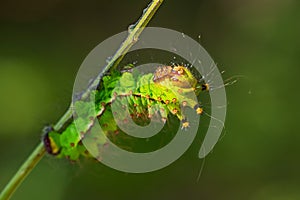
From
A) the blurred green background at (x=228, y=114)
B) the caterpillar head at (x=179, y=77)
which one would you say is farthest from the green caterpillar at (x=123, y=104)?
the blurred green background at (x=228, y=114)

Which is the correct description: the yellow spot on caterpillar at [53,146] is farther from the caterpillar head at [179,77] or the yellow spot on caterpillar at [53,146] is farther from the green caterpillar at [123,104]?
the caterpillar head at [179,77]

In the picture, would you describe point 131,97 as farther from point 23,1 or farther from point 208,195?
point 23,1

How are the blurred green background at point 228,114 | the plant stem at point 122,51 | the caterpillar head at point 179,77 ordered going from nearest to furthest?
the plant stem at point 122,51, the caterpillar head at point 179,77, the blurred green background at point 228,114

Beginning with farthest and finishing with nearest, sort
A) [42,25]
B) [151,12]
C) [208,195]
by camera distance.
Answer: [42,25]
[208,195]
[151,12]

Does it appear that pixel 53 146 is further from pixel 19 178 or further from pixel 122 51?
pixel 122 51

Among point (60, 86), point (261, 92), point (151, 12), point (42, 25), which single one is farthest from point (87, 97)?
point (42, 25)

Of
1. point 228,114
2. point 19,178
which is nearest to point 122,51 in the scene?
point 19,178

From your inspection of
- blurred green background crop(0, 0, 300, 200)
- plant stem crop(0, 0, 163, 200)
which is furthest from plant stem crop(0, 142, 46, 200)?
blurred green background crop(0, 0, 300, 200)
